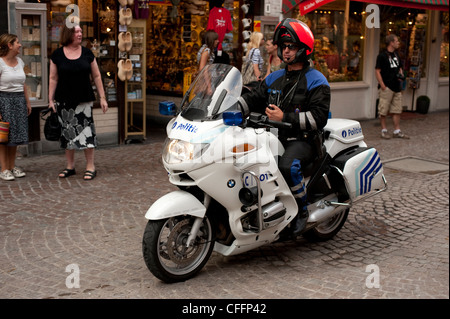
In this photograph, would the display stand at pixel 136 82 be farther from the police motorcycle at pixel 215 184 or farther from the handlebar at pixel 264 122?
the handlebar at pixel 264 122

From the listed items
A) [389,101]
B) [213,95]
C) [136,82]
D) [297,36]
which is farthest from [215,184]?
[389,101]

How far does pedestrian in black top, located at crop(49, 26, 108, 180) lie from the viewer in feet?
24.5

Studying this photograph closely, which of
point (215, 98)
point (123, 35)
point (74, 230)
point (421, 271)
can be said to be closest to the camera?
point (215, 98)

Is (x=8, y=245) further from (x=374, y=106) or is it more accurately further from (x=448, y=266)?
(x=374, y=106)

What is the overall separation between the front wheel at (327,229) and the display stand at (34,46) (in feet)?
15.3

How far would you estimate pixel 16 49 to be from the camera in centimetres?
744

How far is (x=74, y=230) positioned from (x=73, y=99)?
2.23 m

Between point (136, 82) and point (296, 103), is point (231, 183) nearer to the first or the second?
point (296, 103)

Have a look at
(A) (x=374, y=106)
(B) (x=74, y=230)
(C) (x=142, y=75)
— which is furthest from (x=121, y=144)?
(A) (x=374, y=106)

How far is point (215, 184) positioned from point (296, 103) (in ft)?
3.38

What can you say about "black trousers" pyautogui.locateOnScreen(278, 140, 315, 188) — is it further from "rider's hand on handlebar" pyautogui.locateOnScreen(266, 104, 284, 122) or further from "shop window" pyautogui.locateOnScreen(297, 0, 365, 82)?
"shop window" pyautogui.locateOnScreen(297, 0, 365, 82)

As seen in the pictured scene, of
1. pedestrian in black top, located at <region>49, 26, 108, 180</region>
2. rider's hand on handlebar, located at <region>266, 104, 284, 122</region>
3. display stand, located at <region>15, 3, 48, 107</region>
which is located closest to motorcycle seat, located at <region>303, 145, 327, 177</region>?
rider's hand on handlebar, located at <region>266, 104, 284, 122</region>

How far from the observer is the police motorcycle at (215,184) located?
173 inches

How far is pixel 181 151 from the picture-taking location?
4.44m
